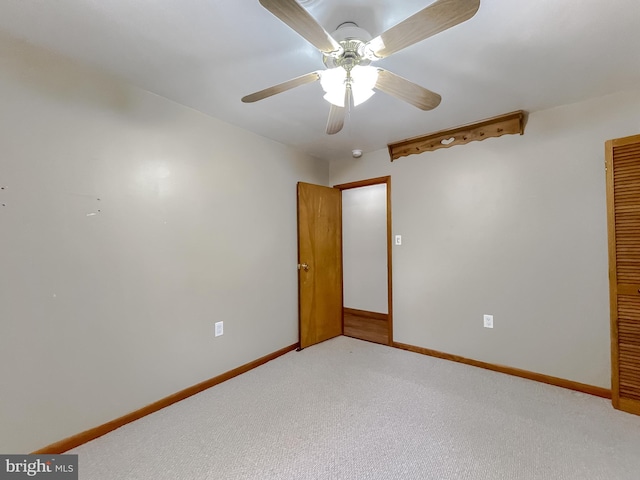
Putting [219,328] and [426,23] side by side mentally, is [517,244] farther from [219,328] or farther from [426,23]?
[219,328]

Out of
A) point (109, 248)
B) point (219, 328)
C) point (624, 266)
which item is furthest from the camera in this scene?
point (219, 328)

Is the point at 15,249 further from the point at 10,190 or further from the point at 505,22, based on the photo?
the point at 505,22

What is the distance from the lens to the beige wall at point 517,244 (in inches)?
86.0

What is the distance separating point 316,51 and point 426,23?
2.31 feet

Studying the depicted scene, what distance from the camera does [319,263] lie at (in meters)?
3.45

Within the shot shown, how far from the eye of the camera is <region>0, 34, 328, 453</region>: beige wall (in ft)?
5.01

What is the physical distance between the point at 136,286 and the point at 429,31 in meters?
2.23

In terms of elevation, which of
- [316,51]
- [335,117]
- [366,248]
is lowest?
[366,248]

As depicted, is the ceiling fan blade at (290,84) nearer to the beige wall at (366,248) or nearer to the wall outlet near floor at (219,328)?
the wall outlet near floor at (219,328)

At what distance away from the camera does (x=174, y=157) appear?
86.9 inches

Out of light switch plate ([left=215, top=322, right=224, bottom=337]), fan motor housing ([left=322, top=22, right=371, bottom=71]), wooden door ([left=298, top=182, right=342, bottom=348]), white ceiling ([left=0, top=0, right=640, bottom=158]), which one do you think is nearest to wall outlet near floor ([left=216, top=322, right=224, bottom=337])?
light switch plate ([left=215, top=322, right=224, bottom=337])

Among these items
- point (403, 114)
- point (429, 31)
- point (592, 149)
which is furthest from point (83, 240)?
point (592, 149)

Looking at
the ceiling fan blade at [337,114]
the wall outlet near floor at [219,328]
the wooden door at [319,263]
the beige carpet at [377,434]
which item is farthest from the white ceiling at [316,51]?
the beige carpet at [377,434]

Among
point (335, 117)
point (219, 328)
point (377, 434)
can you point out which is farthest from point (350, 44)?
point (219, 328)
